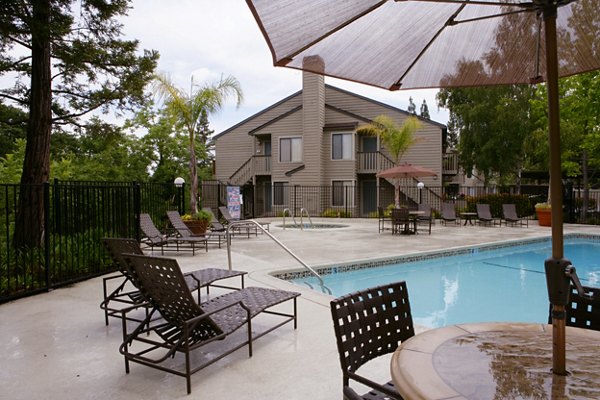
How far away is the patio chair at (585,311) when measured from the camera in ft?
7.25

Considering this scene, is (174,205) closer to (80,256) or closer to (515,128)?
(80,256)

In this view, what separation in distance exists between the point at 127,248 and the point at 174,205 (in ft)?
36.7

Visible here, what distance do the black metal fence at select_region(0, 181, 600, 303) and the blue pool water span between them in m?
3.62

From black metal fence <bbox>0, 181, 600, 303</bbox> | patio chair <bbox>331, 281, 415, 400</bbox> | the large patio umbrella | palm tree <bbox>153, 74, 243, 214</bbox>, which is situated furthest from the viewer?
palm tree <bbox>153, 74, 243, 214</bbox>

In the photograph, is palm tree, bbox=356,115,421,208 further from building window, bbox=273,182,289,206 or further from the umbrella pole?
the umbrella pole

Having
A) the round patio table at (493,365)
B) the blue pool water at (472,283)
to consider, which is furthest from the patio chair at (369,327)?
the blue pool water at (472,283)

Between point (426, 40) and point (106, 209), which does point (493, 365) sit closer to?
point (426, 40)

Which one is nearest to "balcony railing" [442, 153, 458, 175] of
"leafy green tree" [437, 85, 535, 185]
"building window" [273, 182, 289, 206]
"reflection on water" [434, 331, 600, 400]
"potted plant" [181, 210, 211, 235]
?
"leafy green tree" [437, 85, 535, 185]

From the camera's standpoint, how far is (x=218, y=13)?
8320 millimetres

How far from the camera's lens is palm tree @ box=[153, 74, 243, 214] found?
1183 centimetres

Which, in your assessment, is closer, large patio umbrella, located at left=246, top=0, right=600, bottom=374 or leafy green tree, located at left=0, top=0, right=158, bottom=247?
large patio umbrella, located at left=246, top=0, right=600, bottom=374

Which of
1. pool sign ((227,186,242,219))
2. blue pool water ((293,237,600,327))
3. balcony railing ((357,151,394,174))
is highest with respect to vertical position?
balcony railing ((357,151,394,174))

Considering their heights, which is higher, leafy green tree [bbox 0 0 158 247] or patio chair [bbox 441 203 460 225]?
leafy green tree [bbox 0 0 158 247]

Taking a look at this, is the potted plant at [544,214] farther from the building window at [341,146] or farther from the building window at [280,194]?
the building window at [280,194]
